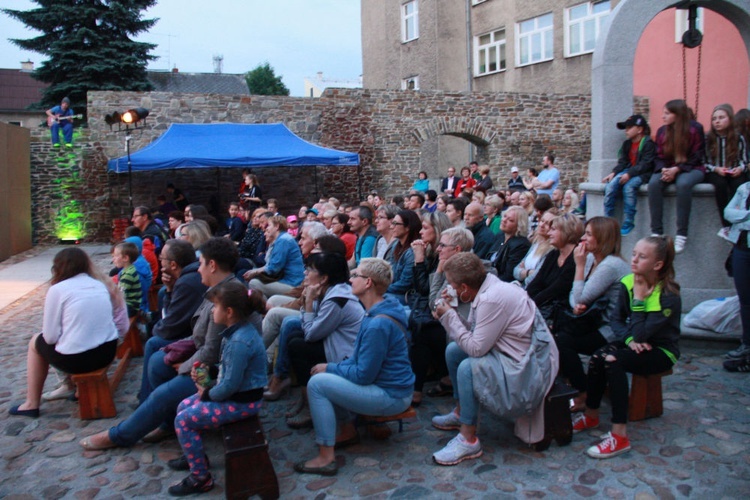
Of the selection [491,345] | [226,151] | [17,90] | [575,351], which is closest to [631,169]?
[575,351]

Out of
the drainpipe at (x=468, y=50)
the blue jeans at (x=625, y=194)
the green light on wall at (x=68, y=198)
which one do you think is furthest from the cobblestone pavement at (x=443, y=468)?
the drainpipe at (x=468, y=50)

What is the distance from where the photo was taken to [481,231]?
20.8 feet

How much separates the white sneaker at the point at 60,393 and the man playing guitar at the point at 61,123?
39.8 ft

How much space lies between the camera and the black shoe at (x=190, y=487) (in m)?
3.62

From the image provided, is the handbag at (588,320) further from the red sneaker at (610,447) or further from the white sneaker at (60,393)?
the white sneaker at (60,393)

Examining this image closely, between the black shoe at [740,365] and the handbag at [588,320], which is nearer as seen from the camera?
the handbag at [588,320]

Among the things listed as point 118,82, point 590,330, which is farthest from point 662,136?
point 118,82

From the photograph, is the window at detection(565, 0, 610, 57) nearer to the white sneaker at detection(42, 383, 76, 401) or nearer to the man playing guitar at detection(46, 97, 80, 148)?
the man playing guitar at detection(46, 97, 80, 148)

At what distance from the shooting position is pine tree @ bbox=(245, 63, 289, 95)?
60.5 meters

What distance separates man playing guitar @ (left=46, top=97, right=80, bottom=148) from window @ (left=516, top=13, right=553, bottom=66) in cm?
1542

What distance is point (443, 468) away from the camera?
3.83 m

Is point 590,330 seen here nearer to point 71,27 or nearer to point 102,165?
point 102,165

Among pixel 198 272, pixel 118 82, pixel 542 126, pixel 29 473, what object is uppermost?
pixel 118 82

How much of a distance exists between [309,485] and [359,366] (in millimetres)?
734
